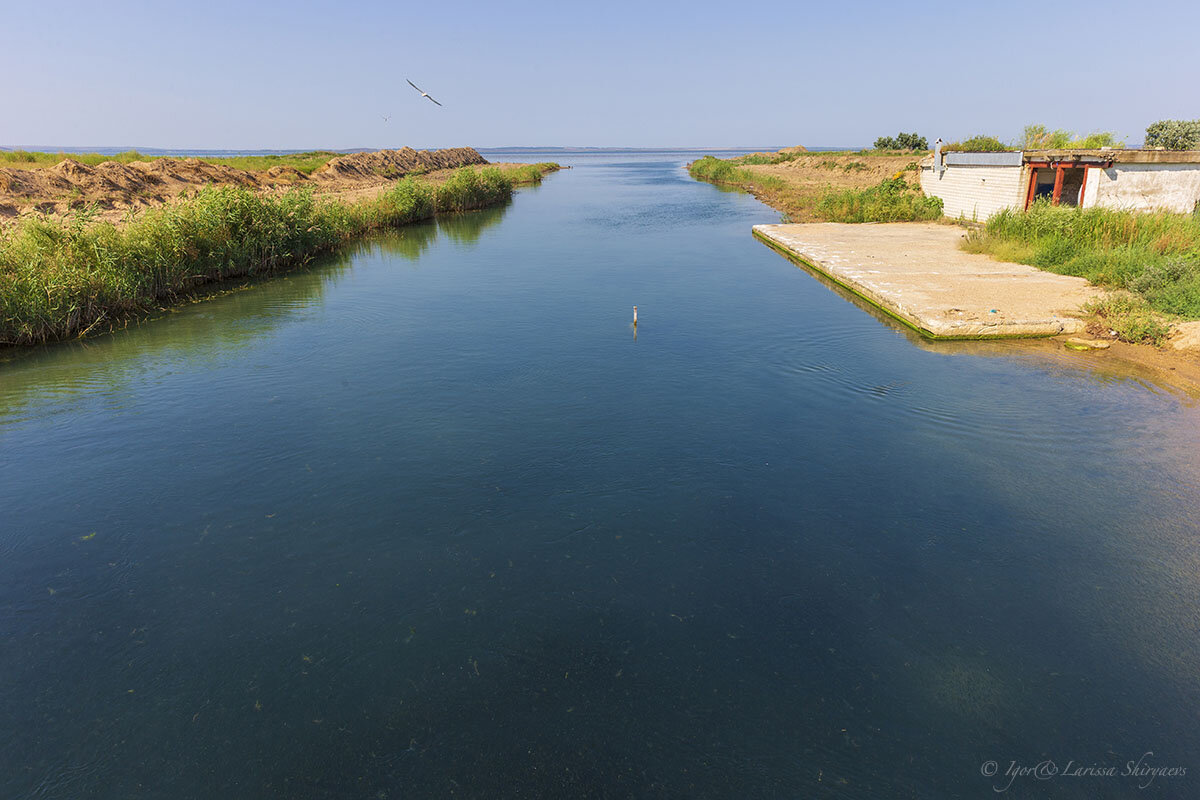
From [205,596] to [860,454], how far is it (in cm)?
756

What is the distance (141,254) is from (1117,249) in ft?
77.4

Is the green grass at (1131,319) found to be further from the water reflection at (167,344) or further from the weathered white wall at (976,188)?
the water reflection at (167,344)

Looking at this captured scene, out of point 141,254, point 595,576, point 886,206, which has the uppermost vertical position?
point 886,206

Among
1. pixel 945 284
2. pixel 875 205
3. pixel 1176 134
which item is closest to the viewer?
pixel 945 284

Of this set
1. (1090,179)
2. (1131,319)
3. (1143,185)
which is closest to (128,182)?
(1131,319)

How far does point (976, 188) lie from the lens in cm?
2345

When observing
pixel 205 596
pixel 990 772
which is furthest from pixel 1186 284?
pixel 205 596

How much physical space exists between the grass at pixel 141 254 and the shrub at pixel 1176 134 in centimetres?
6021

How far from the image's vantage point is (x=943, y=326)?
12.4m

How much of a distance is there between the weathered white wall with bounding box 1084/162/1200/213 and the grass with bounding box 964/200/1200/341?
0.99 meters

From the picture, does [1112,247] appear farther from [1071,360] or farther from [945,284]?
[1071,360]

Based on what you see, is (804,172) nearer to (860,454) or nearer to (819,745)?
(860,454)

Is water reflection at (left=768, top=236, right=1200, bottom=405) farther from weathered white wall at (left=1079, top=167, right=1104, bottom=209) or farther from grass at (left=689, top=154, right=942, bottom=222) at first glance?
grass at (left=689, top=154, right=942, bottom=222)

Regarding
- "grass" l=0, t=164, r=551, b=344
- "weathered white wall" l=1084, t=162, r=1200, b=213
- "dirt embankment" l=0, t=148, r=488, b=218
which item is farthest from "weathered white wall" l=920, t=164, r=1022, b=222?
"dirt embankment" l=0, t=148, r=488, b=218
